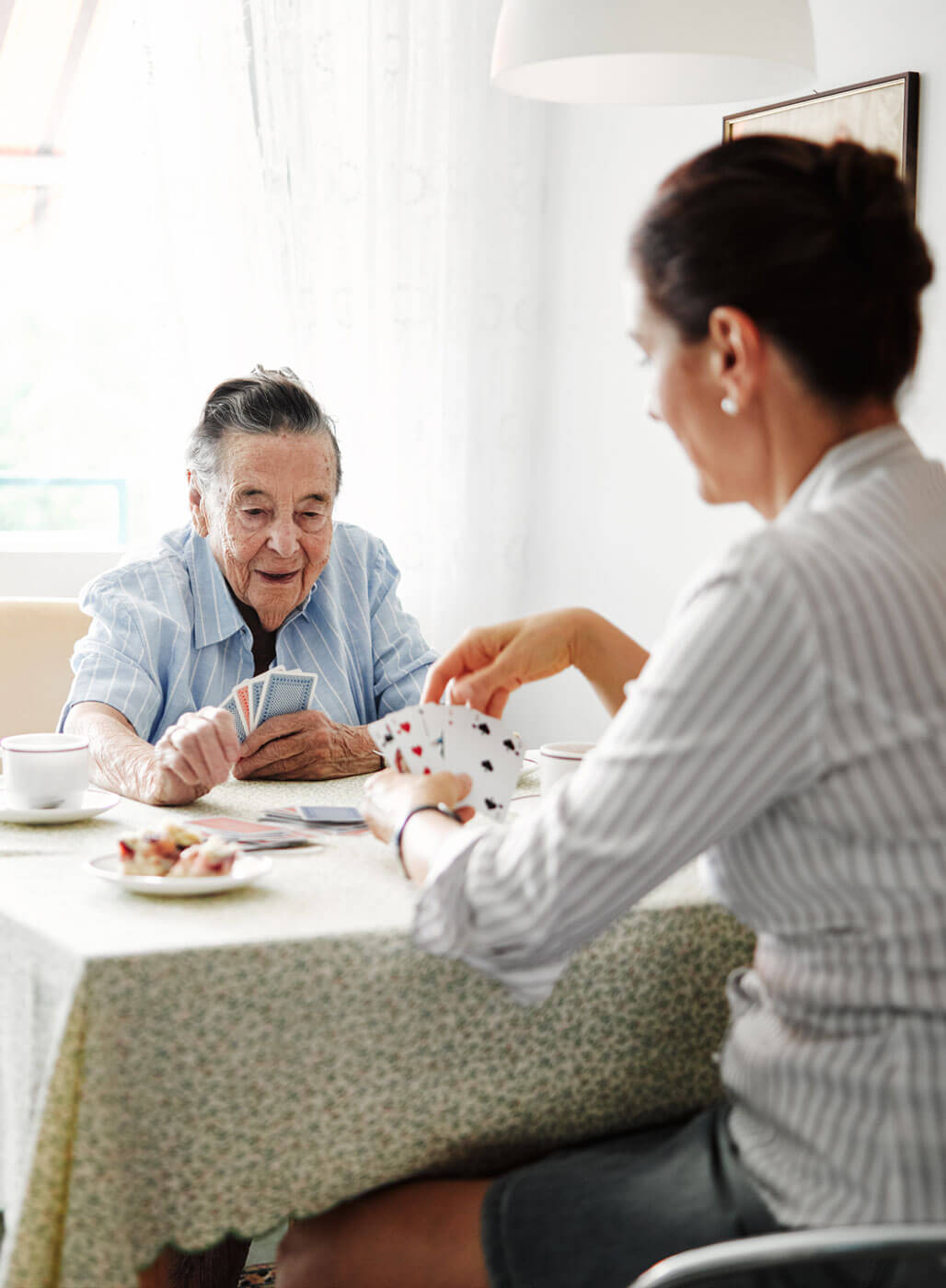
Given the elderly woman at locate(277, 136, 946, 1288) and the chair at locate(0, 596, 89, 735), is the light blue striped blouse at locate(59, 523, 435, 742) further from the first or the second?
the elderly woman at locate(277, 136, 946, 1288)

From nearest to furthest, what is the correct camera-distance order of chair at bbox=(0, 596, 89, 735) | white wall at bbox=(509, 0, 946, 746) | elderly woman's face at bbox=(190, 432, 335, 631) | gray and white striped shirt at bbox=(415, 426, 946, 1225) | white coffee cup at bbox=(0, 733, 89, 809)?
gray and white striped shirt at bbox=(415, 426, 946, 1225) → white coffee cup at bbox=(0, 733, 89, 809) → elderly woman's face at bbox=(190, 432, 335, 631) → chair at bbox=(0, 596, 89, 735) → white wall at bbox=(509, 0, 946, 746)

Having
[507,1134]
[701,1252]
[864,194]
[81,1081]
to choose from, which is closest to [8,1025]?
[81,1081]

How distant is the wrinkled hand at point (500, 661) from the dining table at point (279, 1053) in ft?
1.04

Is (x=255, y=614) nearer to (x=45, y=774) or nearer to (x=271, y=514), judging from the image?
(x=271, y=514)

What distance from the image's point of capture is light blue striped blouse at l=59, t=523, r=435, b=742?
1.95 metres

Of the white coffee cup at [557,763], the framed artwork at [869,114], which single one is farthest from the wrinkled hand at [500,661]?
the framed artwork at [869,114]

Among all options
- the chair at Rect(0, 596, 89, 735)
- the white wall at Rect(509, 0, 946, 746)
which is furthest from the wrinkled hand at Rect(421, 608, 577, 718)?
the white wall at Rect(509, 0, 946, 746)

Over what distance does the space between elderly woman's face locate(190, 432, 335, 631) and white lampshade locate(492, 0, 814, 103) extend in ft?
2.13

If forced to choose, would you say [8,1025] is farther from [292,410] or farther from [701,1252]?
[292,410]

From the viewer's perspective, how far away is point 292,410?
2.08 m

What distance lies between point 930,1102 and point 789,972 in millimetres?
134

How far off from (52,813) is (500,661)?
54 centimetres

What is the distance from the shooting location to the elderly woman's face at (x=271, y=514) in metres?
2.04

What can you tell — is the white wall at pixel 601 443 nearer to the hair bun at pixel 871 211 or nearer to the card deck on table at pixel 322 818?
the card deck on table at pixel 322 818
